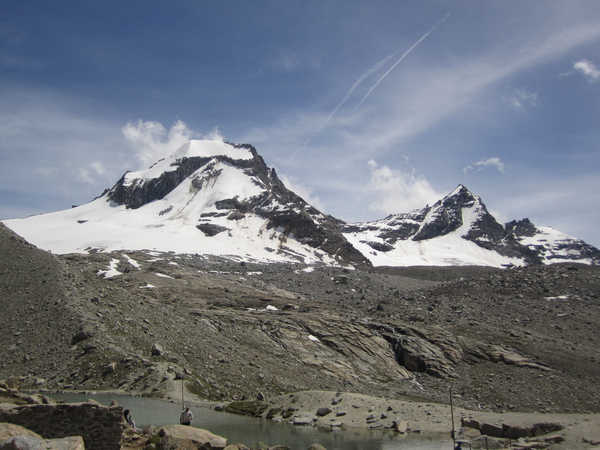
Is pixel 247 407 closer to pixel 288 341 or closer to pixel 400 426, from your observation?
pixel 400 426

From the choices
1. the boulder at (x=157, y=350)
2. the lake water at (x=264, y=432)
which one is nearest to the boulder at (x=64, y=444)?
the lake water at (x=264, y=432)

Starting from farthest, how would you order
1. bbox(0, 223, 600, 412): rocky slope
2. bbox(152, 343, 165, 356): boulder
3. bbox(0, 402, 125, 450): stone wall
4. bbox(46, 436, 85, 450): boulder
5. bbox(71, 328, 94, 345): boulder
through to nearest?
bbox(152, 343, 165, 356): boulder
bbox(71, 328, 94, 345): boulder
bbox(0, 223, 600, 412): rocky slope
bbox(0, 402, 125, 450): stone wall
bbox(46, 436, 85, 450): boulder

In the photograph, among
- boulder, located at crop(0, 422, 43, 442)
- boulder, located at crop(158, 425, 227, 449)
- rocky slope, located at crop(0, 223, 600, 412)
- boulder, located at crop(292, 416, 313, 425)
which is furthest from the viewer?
rocky slope, located at crop(0, 223, 600, 412)

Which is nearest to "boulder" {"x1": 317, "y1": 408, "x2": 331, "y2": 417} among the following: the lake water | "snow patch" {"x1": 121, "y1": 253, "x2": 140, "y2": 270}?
the lake water

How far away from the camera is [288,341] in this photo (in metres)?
59.8

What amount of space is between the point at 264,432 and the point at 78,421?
56.3 feet

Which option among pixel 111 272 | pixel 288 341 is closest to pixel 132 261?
pixel 111 272

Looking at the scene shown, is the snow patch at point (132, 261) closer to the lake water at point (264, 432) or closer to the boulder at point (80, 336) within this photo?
the boulder at point (80, 336)

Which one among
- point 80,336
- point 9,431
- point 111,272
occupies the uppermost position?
point 111,272

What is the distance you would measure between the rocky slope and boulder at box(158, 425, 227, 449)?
19.9 m

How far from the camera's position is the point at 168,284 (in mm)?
98062

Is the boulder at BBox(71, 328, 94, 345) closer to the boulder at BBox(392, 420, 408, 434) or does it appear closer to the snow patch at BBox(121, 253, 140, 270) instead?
the boulder at BBox(392, 420, 408, 434)

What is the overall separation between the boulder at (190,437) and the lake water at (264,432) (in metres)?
6.99

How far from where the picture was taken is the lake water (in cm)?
2872
